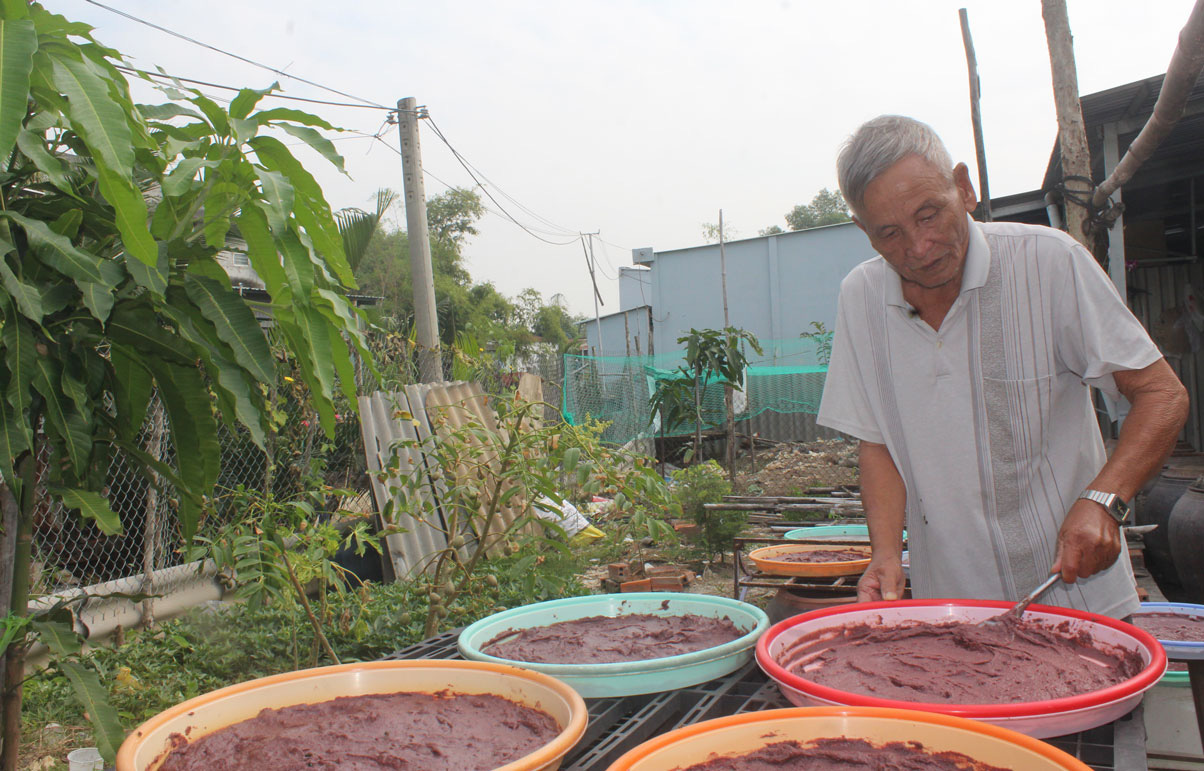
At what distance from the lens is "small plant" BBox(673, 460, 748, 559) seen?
733cm

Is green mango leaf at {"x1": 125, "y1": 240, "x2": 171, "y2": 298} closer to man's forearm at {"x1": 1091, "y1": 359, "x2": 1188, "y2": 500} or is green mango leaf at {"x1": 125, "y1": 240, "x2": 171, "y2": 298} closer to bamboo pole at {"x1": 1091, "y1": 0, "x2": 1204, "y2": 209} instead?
man's forearm at {"x1": 1091, "y1": 359, "x2": 1188, "y2": 500}

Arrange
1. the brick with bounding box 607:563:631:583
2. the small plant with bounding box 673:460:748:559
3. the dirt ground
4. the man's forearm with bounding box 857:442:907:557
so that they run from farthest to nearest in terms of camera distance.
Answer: the small plant with bounding box 673:460:748:559, the dirt ground, the brick with bounding box 607:563:631:583, the man's forearm with bounding box 857:442:907:557

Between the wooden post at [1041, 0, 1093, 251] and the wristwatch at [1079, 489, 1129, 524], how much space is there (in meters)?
4.34

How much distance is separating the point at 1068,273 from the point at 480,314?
3196cm

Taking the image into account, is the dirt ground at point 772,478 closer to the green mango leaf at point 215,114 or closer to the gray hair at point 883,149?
the gray hair at point 883,149

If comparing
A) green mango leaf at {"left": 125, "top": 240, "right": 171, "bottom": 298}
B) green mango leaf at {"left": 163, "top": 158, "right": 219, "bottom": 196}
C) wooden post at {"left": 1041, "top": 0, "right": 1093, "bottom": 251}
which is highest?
wooden post at {"left": 1041, "top": 0, "right": 1093, "bottom": 251}

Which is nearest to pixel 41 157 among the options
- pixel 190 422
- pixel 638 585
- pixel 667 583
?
pixel 190 422

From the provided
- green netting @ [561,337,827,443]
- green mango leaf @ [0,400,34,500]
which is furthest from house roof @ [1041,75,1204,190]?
green mango leaf @ [0,400,34,500]

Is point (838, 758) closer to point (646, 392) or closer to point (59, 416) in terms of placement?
point (59, 416)

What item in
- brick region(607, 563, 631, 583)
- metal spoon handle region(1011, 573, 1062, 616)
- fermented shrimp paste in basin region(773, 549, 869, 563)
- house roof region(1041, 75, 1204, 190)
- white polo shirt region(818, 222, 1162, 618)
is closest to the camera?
metal spoon handle region(1011, 573, 1062, 616)

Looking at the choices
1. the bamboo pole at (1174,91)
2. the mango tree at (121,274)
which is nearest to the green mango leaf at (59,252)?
the mango tree at (121,274)

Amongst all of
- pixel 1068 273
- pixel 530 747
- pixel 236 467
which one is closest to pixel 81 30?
pixel 530 747

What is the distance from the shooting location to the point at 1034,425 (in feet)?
5.41

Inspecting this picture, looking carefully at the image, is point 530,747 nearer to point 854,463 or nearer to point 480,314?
point 854,463
